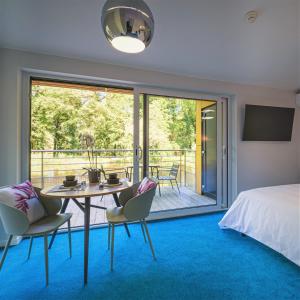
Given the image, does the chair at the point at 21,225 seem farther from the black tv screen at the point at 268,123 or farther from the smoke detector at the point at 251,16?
the black tv screen at the point at 268,123

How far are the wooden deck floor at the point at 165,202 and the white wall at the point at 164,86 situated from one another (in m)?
0.84

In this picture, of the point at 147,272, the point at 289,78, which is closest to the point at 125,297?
the point at 147,272

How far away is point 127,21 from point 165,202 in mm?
2931

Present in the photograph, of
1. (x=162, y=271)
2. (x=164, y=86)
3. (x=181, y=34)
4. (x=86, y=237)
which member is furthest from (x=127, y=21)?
(x=162, y=271)

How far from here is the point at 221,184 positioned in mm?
3174

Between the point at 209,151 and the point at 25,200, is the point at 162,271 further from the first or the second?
the point at 209,151

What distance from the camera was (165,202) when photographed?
3.34 m

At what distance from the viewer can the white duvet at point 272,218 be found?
160 cm

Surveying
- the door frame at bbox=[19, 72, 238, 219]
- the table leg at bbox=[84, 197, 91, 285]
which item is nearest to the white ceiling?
the door frame at bbox=[19, 72, 238, 219]

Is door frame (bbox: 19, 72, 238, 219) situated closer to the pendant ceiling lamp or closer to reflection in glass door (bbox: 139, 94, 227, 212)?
reflection in glass door (bbox: 139, 94, 227, 212)

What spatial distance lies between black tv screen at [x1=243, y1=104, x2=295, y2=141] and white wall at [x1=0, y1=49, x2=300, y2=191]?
117mm

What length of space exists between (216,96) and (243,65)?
0.61 meters

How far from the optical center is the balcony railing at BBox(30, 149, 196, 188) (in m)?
3.39

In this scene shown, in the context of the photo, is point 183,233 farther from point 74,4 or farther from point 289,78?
point 289,78
